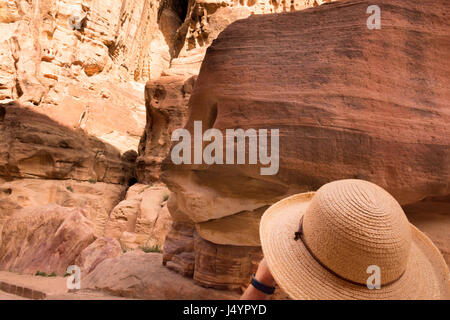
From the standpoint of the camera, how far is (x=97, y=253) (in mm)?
5762

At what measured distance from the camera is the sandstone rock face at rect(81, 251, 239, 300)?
2951 mm

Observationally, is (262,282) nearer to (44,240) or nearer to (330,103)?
(330,103)

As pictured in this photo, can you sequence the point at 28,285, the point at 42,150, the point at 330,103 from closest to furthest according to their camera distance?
the point at 330,103 → the point at 28,285 → the point at 42,150

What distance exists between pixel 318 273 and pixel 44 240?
272 inches

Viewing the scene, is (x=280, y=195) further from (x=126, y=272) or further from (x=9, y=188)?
(x=9, y=188)

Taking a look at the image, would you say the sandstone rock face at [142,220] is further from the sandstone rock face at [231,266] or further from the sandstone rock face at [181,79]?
the sandstone rock face at [231,266]

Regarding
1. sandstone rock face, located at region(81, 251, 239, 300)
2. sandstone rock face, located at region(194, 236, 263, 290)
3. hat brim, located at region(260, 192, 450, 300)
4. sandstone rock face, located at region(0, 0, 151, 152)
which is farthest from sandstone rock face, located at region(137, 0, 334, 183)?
hat brim, located at region(260, 192, 450, 300)

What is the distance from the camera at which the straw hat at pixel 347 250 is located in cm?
117

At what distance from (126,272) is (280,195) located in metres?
2.08

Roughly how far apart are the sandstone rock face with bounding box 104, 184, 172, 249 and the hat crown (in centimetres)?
734

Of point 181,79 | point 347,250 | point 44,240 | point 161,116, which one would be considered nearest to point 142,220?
point 44,240

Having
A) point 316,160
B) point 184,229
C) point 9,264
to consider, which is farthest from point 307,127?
point 9,264

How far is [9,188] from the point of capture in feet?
32.0

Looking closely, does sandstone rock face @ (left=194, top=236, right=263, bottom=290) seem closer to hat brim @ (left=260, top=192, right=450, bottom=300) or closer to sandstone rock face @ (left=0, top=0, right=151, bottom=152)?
hat brim @ (left=260, top=192, right=450, bottom=300)
